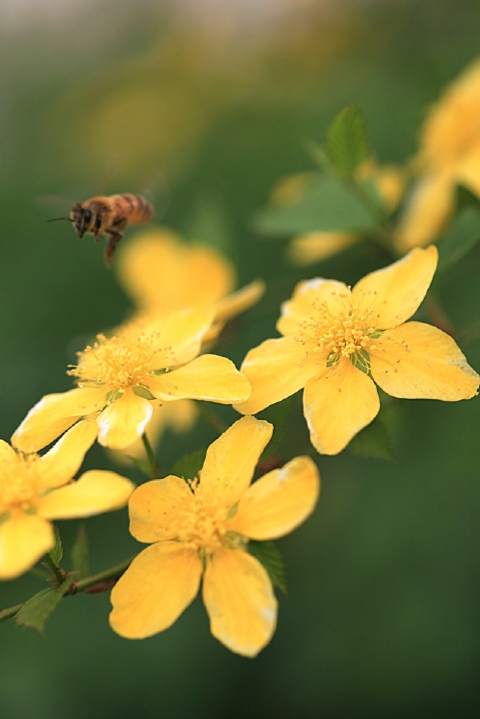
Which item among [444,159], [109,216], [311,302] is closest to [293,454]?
[311,302]

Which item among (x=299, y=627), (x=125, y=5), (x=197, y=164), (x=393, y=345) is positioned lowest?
(x=299, y=627)

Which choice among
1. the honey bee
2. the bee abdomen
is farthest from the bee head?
the bee abdomen

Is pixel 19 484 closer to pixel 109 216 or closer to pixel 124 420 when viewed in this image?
pixel 124 420

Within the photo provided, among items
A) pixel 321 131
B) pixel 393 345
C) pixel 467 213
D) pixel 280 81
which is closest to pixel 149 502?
pixel 393 345

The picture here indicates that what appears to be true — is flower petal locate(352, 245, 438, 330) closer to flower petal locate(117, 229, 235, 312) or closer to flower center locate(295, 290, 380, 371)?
flower center locate(295, 290, 380, 371)

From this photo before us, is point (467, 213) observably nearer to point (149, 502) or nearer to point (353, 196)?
point (353, 196)
